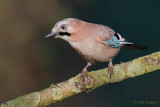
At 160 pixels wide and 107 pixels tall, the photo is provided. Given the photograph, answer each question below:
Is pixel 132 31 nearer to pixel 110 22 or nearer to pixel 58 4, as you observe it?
pixel 110 22

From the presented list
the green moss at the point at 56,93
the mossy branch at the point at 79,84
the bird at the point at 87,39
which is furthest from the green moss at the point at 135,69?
the green moss at the point at 56,93

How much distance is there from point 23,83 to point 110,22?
271 cm

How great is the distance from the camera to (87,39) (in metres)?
3.98

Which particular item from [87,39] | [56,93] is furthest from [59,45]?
[56,93]

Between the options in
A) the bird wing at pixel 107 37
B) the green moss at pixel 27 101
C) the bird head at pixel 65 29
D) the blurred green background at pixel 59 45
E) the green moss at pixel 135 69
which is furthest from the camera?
the blurred green background at pixel 59 45

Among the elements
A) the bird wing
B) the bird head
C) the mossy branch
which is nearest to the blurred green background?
the bird wing

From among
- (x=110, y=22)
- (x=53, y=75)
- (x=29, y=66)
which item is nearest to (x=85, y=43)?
(x=29, y=66)

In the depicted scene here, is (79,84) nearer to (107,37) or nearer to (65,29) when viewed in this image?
(65,29)

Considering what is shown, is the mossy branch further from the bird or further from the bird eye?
the bird eye

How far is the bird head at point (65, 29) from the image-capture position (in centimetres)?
377

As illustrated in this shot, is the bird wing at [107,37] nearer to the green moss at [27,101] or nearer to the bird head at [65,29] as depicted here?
the bird head at [65,29]

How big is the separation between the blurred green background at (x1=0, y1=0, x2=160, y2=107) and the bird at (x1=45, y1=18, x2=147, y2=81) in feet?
7.32

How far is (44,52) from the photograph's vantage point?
254 inches

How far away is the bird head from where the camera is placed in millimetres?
3768
